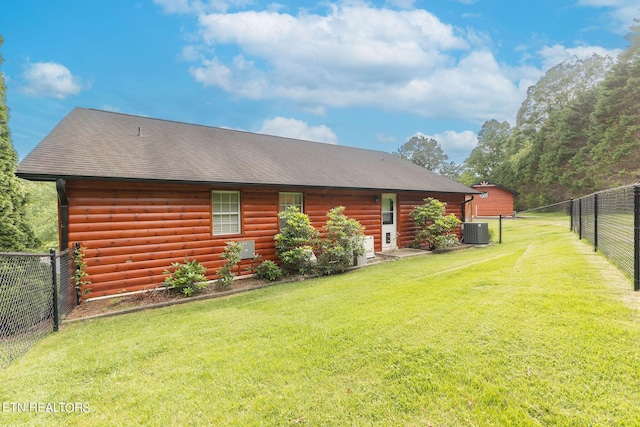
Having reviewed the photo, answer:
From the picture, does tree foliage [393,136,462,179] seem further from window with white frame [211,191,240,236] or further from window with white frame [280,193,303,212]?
window with white frame [211,191,240,236]

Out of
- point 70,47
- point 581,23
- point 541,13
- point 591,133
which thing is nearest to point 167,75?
point 70,47

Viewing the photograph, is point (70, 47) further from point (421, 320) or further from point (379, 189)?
point (421, 320)

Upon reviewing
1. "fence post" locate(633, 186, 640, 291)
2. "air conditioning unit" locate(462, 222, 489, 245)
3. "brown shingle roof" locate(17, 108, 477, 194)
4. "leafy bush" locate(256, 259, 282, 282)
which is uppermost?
"brown shingle roof" locate(17, 108, 477, 194)

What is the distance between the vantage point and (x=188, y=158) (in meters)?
7.96

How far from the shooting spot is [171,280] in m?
6.38

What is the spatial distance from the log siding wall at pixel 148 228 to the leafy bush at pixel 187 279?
51 centimetres

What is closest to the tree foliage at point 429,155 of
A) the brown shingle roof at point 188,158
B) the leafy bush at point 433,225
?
the brown shingle roof at point 188,158

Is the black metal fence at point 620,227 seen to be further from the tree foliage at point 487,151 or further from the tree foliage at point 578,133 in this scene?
the tree foliage at point 487,151

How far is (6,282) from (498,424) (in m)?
5.76

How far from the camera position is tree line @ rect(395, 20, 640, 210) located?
23.8 m

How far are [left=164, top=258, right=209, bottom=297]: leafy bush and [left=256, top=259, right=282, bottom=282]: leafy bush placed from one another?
Result: 1419 mm

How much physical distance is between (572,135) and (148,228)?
36731 millimetres

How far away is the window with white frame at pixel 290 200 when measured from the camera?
884 cm

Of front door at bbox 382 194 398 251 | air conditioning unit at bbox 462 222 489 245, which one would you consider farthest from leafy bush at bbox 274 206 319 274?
air conditioning unit at bbox 462 222 489 245
